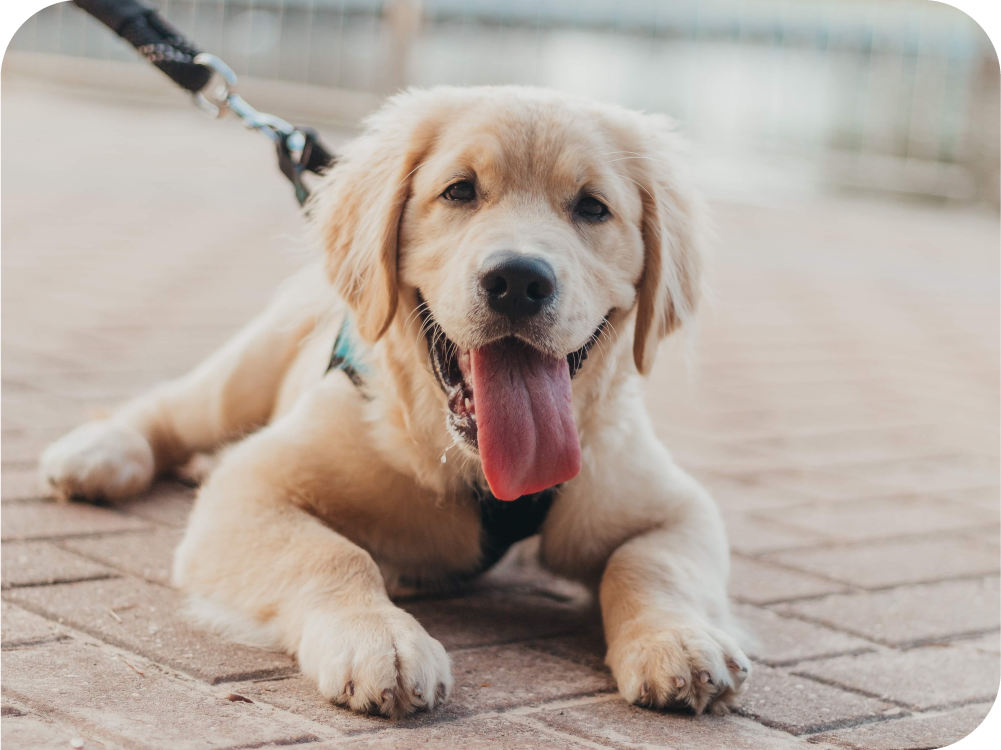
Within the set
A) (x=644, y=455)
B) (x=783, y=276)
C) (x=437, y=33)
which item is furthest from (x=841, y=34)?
(x=644, y=455)

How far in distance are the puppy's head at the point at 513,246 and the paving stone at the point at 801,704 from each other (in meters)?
0.61

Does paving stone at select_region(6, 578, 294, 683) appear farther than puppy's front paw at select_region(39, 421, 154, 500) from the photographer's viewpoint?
No

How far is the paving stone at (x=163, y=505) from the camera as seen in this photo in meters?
3.15

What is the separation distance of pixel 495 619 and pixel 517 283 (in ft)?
2.68

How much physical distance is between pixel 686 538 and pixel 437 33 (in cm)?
1304

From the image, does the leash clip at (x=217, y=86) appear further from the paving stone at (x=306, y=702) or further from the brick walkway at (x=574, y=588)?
the paving stone at (x=306, y=702)

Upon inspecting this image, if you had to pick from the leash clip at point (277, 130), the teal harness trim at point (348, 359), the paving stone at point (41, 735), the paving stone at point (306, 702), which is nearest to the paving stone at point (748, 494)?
the teal harness trim at point (348, 359)

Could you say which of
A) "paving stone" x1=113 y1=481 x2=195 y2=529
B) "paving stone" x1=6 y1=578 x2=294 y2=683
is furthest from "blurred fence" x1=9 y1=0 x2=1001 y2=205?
"paving stone" x1=6 y1=578 x2=294 y2=683

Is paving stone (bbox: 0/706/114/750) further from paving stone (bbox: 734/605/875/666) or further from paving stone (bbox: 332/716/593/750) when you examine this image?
paving stone (bbox: 734/605/875/666)

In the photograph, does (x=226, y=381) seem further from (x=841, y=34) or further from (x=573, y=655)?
(x=841, y=34)

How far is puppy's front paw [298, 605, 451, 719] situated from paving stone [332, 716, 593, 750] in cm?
7

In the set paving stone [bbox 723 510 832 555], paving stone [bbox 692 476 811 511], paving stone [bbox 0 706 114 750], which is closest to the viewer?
paving stone [bbox 0 706 114 750]

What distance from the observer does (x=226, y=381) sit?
3.54 metres

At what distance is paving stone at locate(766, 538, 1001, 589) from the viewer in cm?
318
